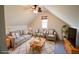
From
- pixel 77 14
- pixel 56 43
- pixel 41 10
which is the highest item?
pixel 41 10

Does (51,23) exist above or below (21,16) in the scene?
below

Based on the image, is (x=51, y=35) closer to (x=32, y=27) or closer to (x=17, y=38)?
(x=32, y=27)

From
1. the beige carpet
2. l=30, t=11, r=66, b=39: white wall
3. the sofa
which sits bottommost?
the beige carpet

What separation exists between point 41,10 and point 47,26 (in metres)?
0.57

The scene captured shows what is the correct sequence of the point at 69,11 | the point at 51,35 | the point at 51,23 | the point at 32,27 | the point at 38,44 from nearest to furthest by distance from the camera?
the point at 69,11 < the point at 32,27 < the point at 51,23 < the point at 38,44 < the point at 51,35

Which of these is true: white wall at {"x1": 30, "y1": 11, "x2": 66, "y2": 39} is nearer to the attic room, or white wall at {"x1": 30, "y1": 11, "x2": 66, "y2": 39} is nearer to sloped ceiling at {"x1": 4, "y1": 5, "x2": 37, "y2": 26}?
the attic room

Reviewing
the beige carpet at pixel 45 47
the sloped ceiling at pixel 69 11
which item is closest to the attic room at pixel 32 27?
the beige carpet at pixel 45 47

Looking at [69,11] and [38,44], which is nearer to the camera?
[69,11]

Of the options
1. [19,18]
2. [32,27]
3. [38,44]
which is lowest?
[38,44]

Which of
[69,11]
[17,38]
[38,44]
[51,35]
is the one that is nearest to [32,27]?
[17,38]

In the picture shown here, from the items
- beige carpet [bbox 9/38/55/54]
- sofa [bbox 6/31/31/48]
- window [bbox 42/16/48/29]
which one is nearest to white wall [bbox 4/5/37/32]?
sofa [bbox 6/31/31/48]
